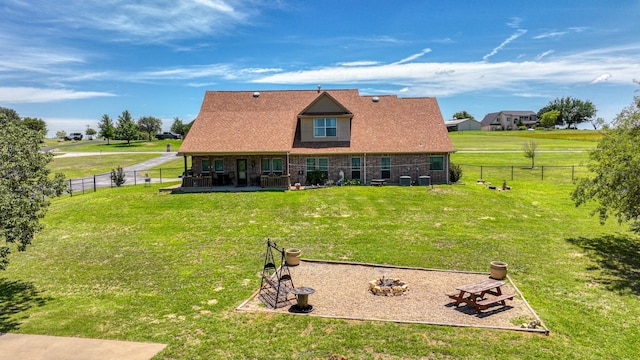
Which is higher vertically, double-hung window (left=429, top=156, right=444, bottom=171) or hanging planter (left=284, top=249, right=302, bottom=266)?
double-hung window (left=429, top=156, right=444, bottom=171)

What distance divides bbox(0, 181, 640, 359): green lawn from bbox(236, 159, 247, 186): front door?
358 cm

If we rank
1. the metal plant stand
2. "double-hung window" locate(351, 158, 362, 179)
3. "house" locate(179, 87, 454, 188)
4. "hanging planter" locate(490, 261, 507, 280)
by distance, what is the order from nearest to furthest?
the metal plant stand, "hanging planter" locate(490, 261, 507, 280), "house" locate(179, 87, 454, 188), "double-hung window" locate(351, 158, 362, 179)

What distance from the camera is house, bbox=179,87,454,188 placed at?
1150 inches

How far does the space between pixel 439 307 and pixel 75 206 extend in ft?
75.2

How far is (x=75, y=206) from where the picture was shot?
81.9 ft

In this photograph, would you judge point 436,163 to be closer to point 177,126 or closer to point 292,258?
point 292,258

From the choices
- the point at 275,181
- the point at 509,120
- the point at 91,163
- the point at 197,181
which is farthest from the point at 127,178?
the point at 509,120

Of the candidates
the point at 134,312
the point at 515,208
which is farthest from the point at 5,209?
the point at 515,208

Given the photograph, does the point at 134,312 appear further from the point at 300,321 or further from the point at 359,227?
the point at 359,227

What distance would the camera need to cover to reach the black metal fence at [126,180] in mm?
32675

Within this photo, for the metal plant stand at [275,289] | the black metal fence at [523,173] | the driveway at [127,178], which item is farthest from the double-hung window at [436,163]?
the driveway at [127,178]

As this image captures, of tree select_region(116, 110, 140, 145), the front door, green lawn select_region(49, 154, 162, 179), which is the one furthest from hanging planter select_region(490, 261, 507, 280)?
tree select_region(116, 110, 140, 145)

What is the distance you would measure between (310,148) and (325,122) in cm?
247

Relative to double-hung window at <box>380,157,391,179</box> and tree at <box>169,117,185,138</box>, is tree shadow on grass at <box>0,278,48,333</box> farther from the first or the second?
tree at <box>169,117,185,138</box>
